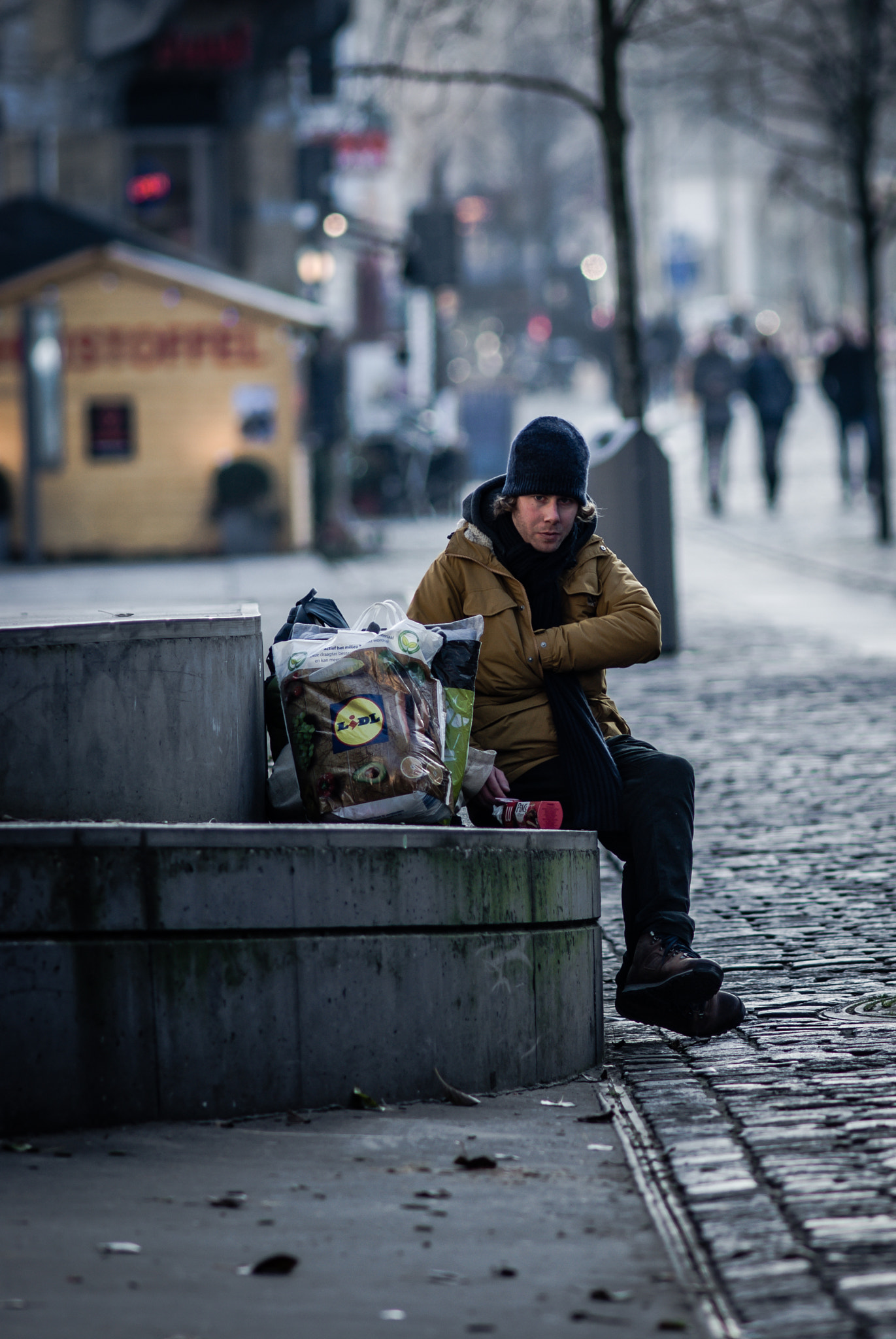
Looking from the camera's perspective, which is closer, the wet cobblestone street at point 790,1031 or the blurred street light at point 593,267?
the wet cobblestone street at point 790,1031

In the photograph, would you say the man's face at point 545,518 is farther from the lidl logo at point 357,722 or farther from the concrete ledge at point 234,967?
the concrete ledge at point 234,967

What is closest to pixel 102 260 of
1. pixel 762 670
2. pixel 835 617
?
pixel 835 617

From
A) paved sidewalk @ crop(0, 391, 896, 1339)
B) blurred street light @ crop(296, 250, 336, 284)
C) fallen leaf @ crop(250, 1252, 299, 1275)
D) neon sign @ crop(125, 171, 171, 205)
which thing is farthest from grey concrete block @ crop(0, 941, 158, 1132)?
neon sign @ crop(125, 171, 171, 205)

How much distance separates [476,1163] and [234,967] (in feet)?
2.11

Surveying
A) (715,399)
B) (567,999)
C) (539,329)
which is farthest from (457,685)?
(539,329)

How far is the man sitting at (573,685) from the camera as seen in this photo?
189 inches

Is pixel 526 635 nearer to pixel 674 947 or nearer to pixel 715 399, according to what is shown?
pixel 674 947

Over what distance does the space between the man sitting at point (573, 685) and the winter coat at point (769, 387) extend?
708 inches

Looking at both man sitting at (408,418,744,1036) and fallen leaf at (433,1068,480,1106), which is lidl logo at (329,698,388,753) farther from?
fallen leaf at (433,1068,480,1106)

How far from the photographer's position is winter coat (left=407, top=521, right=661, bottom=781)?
194 inches

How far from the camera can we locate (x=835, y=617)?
45.3ft

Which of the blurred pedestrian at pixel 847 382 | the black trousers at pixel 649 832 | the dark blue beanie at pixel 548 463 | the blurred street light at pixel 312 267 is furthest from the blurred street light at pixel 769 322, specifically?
the black trousers at pixel 649 832

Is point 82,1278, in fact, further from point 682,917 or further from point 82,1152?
point 682,917

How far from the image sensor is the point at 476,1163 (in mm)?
3846
